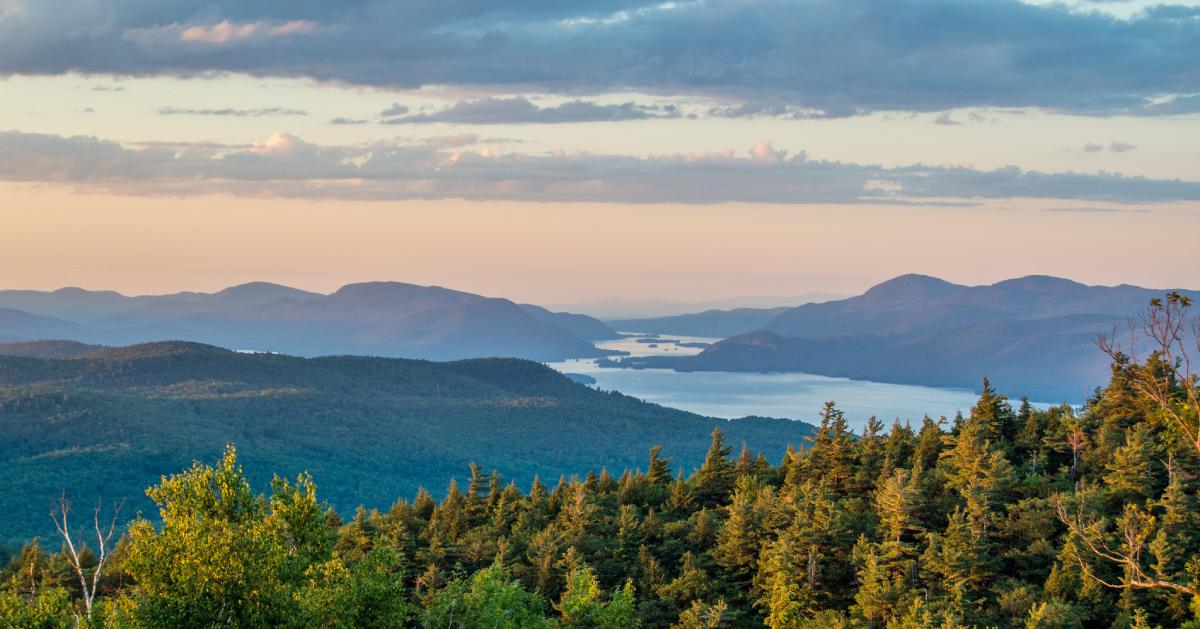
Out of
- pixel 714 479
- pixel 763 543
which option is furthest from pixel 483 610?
pixel 714 479

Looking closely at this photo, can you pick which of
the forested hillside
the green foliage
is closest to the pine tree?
the forested hillside

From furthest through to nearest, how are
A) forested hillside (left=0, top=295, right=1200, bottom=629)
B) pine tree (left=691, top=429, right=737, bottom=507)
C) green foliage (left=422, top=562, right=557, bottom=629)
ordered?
pine tree (left=691, top=429, right=737, bottom=507) → green foliage (left=422, top=562, right=557, bottom=629) → forested hillside (left=0, top=295, right=1200, bottom=629)

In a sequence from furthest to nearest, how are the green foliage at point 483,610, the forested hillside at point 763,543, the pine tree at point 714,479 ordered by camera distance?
the pine tree at point 714,479 < the green foliage at point 483,610 < the forested hillside at point 763,543

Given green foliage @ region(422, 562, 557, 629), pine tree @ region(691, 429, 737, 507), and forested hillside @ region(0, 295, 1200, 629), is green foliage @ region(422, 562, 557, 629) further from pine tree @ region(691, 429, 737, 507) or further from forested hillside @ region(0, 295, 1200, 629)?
pine tree @ region(691, 429, 737, 507)

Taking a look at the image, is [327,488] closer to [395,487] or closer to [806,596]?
[395,487]

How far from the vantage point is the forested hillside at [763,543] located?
979 inches

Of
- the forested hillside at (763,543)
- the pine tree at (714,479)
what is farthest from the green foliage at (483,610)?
the pine tree at (714,479)

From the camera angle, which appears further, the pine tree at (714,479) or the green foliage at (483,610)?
the pine tree at (714,479)

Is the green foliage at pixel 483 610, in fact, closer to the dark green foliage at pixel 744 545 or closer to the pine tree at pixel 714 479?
the dark green foliage at pixel 744 545

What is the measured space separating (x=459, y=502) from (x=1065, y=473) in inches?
1174

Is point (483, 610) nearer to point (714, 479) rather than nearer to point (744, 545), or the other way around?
point (744, 545)

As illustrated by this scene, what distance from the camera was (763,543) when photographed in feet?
149

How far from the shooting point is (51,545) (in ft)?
374

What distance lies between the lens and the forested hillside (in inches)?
979
